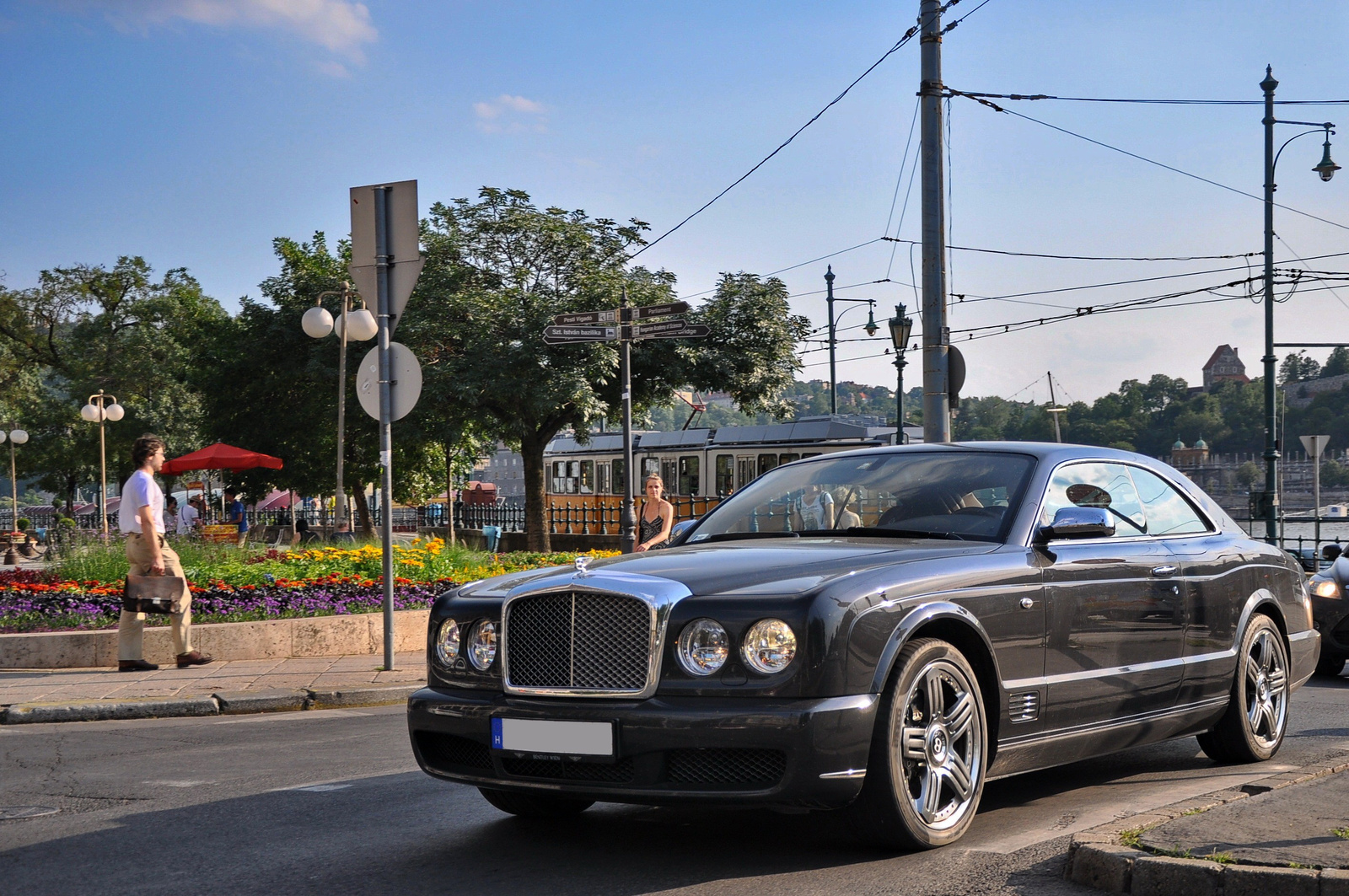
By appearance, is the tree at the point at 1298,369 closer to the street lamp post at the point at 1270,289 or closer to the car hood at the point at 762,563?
the street lamp post at the point at 1270,289

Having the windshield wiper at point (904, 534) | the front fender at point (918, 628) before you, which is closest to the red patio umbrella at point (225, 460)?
the windshield wiper at point (904, 534)

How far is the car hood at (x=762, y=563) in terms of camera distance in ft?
14.9

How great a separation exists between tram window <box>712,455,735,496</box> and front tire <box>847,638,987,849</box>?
30677mm

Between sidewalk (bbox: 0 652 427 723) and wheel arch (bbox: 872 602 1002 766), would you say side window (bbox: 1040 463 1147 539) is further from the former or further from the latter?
sidewalk (bbox: 0 652 427 723)

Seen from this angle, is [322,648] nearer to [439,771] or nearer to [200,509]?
[439,771]

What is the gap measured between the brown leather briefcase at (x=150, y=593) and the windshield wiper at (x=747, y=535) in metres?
6.23

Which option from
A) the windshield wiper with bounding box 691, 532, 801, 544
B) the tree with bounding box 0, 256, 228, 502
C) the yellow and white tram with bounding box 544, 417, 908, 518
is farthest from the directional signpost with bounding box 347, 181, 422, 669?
the tree with bounding box 0, 256, 228, 502

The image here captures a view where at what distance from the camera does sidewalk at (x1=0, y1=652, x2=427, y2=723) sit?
9.22 meters

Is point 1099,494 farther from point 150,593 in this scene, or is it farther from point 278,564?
point 278,564

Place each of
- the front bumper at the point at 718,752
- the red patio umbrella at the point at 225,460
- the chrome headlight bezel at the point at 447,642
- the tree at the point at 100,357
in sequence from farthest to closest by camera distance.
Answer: the tree at the point at 100,357, the red patio umbrella at the point at 225,460, the chrome headlight bezel at the point at 447,642, the front bumper at the point at 718,752

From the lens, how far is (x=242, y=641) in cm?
1161

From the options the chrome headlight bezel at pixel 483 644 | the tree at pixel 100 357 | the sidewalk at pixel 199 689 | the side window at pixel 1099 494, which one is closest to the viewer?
the chrome headlight bezel at pixel 483 644

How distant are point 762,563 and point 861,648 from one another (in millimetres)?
601

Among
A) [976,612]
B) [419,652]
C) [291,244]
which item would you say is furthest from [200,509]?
[976,612]
